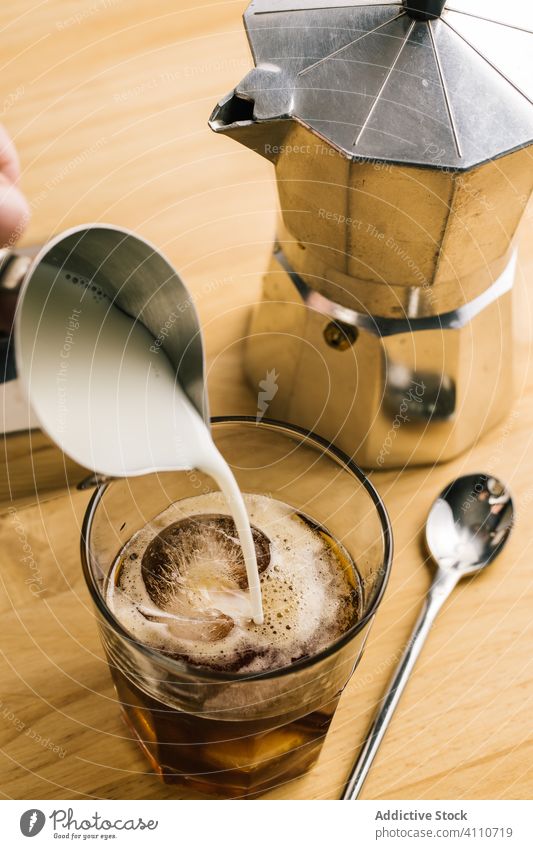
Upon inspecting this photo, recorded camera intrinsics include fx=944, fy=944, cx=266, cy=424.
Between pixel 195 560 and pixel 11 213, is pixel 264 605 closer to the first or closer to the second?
pixel 195 560

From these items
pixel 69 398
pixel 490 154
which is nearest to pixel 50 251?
pixel 69 398

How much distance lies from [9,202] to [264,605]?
0.34 meters

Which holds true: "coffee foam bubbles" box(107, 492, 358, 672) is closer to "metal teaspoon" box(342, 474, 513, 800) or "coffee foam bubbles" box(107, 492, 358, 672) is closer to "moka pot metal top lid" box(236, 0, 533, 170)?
"metal teaspoon" box(342, 474, 513, 800)

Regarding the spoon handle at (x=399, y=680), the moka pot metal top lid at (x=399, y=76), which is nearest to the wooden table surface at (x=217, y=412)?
the spoon handle at (x=399, y=680)

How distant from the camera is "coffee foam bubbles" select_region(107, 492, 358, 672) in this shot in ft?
1.36

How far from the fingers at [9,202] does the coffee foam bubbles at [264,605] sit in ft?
0.84

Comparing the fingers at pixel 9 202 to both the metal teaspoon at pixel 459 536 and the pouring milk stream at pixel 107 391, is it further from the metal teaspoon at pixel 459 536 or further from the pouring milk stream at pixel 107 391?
the metal teaspoon at pixel 459 536

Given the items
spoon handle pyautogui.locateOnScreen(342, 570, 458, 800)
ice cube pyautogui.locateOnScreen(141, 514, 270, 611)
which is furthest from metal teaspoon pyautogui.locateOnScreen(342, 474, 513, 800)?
ice cube pyautogui.locateOnScreen(141, 514, 270, 611)

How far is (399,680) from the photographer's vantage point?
19.0 inches

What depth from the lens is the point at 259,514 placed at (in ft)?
1.54

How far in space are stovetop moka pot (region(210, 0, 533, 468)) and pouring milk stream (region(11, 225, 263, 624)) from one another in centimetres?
11

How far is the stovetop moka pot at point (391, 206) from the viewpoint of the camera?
1.48ft

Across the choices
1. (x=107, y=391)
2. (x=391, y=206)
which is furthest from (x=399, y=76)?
(x=107, y=391)
